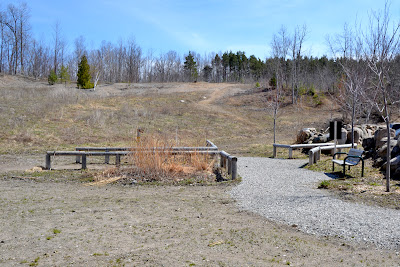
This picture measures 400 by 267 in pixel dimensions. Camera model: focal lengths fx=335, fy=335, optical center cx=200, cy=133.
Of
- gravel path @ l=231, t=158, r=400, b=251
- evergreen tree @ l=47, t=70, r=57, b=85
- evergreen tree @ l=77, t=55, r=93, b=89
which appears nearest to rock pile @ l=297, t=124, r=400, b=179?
gravel path @ l=231, t=158, r=400, b=251

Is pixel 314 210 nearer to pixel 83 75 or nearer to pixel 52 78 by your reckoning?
pixel 83 75

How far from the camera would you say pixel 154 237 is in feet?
14.0

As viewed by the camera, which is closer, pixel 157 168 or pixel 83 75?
pixel 157 168

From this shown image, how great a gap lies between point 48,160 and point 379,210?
8.88 metres

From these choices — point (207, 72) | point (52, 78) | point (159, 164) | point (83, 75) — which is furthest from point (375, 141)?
point (207, 72)

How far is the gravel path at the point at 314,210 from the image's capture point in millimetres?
4395

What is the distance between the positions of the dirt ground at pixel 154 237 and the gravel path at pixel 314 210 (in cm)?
27

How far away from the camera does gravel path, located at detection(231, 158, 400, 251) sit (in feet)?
14.4

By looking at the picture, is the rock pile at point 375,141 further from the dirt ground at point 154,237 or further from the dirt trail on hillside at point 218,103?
the dirt trail on hillside at point 218,103

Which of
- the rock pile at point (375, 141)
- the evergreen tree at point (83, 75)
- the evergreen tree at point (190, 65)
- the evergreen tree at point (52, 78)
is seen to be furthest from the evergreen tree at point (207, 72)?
the rock pile at point (375, 141)

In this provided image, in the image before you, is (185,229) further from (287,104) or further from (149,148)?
(287,104)

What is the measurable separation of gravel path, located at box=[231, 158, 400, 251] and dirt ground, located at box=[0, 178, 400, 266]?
0.87 ft

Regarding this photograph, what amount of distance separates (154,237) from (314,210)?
2734mm

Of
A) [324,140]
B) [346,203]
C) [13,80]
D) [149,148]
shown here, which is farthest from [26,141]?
[13,80]
